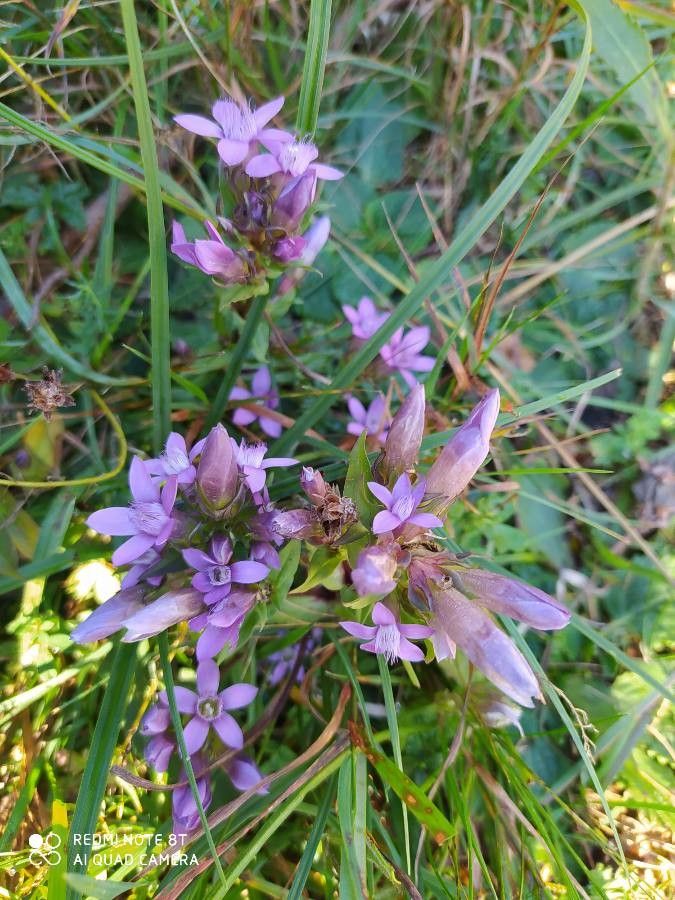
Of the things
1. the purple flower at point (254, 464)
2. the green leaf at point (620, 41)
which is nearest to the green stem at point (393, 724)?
the purple flower at point (254, 464)

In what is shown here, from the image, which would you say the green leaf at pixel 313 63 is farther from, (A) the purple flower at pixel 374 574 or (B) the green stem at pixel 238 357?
(A) the purple flower at pixel 374 574

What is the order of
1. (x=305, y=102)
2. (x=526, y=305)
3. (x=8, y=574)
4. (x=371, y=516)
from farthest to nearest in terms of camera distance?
1. (x=526, y=305)
2. (x=8, y=574)
3. (x=305, y=102)
4. (x=371, y=516)

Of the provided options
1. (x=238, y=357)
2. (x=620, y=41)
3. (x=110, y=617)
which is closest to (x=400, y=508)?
(x=110, y=617)

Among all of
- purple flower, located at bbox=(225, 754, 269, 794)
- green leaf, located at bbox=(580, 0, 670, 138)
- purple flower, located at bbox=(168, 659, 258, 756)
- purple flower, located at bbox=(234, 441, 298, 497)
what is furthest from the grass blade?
green leaf, located at bbox=(580, 0, 670, 138)

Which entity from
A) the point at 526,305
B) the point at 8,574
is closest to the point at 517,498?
the point at 526,305

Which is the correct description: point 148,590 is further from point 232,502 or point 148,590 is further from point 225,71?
point 225,71

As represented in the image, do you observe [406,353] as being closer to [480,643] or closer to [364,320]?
[364,320]

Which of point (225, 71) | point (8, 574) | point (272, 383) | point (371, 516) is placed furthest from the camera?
point (225, 71)
